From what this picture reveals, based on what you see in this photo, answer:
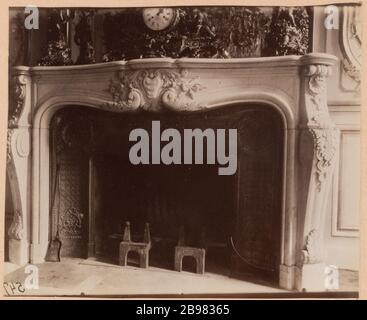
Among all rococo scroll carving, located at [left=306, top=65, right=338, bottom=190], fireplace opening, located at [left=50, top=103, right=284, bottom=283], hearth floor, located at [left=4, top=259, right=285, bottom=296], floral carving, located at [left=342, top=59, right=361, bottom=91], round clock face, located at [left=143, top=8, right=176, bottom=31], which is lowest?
hearth floor, located at [left=4, top=259, right=285, bottom=296]

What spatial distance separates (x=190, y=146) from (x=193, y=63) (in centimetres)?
40

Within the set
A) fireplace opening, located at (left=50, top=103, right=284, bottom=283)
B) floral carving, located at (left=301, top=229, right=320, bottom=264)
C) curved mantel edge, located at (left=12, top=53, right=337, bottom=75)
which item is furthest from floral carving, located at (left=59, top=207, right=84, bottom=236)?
floral carving, located at (left=301, top=229, right=320, bottom=264)

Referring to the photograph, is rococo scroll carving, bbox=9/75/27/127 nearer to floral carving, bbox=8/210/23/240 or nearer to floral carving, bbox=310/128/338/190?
floral carving, bbox=8/210/23/240

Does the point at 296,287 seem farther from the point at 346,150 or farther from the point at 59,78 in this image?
the point at 59,78

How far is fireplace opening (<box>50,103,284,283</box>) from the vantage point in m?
2.27

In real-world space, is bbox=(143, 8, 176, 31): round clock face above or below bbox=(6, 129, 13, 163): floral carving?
above

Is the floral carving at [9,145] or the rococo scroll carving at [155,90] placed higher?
the rococo scroll carving at [155,90]

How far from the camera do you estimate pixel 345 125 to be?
2.17 m

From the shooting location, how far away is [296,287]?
2230 mm

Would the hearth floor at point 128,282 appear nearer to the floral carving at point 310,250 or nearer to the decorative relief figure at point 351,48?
the floral carving at point 310,250

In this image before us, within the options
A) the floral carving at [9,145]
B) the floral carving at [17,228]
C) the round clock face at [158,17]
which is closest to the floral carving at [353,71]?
the round clock face at [158,17]

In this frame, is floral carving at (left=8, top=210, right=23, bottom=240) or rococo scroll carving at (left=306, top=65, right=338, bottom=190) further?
floral carving at (left=8, top=210, right=23, bottom=240)

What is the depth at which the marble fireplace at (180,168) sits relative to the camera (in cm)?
219

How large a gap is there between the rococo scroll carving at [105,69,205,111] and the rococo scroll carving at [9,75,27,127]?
0.44 metres
